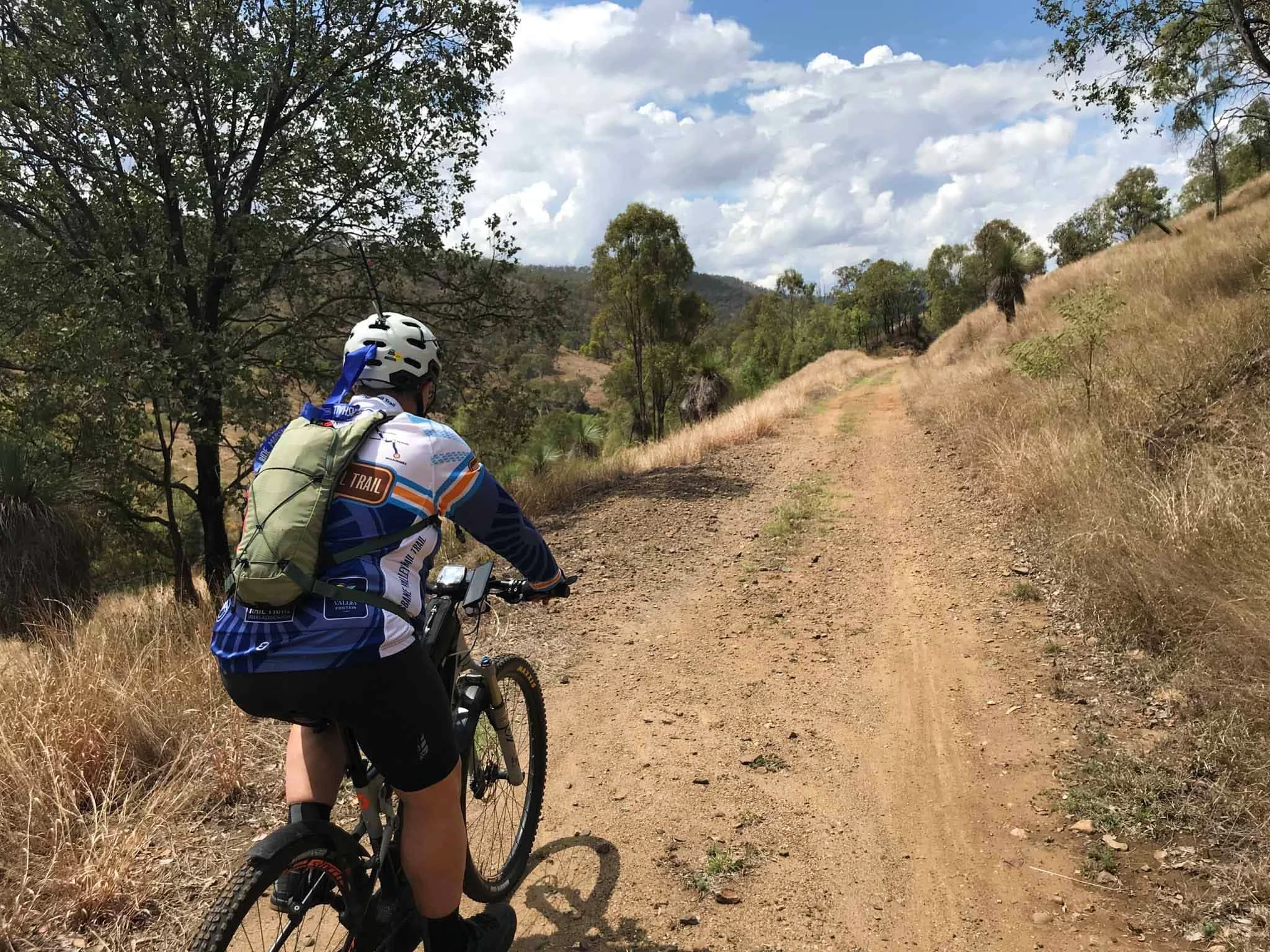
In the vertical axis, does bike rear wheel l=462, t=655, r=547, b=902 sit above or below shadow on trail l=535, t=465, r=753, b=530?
below

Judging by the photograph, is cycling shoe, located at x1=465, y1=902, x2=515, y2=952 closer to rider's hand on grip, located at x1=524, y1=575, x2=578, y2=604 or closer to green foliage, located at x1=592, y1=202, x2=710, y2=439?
rider's hand on grip, located at x1=524, y1=575, x2=578, y2=604

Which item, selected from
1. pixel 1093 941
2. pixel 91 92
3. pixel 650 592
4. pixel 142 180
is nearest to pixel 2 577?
pixel 142 180

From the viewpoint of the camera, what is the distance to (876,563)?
721 centimetres

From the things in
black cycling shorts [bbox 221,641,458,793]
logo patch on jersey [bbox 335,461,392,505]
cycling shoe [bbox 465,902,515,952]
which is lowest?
cycling shoe [bbox 465,902,515,952]

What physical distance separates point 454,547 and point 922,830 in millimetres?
6405

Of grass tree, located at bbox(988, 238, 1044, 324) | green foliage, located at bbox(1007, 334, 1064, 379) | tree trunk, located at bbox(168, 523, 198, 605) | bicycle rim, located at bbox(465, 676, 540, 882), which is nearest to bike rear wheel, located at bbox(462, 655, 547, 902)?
bicycle rim, located at bbox(465, 676, 540, 882)

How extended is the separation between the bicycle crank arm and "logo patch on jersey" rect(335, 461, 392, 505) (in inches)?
42.7

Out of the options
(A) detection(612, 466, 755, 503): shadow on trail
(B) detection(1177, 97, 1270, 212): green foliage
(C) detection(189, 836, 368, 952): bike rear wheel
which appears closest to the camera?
(C) detection(189, 836, 368, 952): bike rear wheel

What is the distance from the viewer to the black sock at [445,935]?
224cm

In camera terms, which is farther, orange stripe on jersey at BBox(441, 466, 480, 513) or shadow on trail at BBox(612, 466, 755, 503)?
shadow on trail at BBox(612, 466, 755, 503)

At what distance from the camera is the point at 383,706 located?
6.30 ft

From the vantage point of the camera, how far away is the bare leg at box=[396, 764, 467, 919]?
84.0 inches

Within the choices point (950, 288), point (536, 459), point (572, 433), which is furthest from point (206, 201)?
point (950, 288)

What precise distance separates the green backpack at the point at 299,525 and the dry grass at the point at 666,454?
831 centimetres
